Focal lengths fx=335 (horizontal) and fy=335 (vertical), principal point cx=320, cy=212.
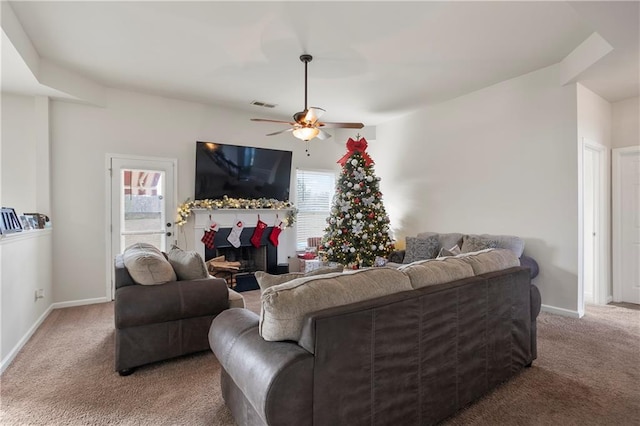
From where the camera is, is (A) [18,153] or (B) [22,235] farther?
(A) [18,153]

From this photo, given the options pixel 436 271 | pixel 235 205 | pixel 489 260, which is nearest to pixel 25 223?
pixel 235 205

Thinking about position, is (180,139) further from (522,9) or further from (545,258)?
(545,258)

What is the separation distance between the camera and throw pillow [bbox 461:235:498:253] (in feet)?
13.3

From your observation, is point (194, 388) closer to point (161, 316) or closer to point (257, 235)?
point (161, 316)

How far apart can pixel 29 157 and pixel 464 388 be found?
202 inches

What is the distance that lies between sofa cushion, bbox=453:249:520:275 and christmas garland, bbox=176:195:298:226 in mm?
3819

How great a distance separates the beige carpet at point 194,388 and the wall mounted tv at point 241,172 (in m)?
2.63

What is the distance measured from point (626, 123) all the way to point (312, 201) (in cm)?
473

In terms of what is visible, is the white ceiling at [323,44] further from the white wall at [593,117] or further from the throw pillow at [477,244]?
the throw pillow at [477,244]

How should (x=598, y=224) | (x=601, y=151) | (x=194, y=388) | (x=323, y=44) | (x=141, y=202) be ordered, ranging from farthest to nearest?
(x=141, y=202) < (x=598, y=224) < (x=601, y=151) < (x=323, y=44) < (x=194, y=388)

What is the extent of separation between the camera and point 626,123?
14.3ft

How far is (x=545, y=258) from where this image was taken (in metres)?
3.95

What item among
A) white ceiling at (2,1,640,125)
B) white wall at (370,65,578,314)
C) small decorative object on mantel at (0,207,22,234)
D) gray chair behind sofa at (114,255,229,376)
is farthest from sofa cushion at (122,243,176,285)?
white wall at (370,65,578,314)

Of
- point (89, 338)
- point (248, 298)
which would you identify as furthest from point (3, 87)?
point (248, 298)
